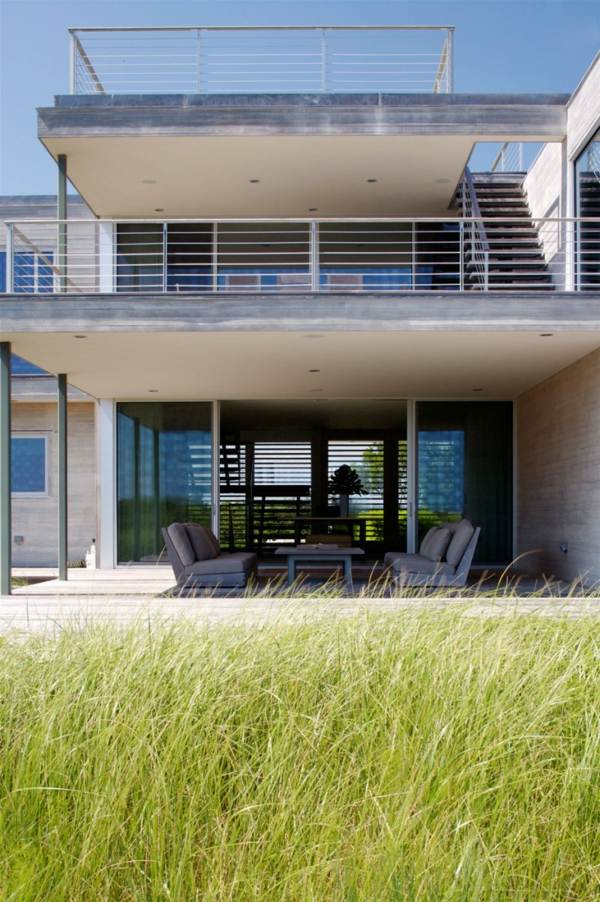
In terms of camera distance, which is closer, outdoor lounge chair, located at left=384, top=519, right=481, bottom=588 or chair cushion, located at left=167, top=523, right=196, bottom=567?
outdoor lounge chair, located at left=384, top=519, right=481, bottom=588

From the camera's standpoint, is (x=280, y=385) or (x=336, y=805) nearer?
(x=336, y=805)

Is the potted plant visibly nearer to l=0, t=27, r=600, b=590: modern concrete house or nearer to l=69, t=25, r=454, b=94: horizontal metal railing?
l=0, t=27, r=600, b=590: modern concrete house

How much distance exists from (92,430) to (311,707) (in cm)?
1234

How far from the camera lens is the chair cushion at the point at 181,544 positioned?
28.9ft

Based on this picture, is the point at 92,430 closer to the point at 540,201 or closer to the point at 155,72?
the point at 155,72

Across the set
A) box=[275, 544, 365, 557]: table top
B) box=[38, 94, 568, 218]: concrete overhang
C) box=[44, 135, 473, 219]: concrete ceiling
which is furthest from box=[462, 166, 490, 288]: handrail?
box=[275, 544, 365, 557]: table top

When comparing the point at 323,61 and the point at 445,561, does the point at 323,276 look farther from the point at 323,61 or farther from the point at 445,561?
the point at 445,561

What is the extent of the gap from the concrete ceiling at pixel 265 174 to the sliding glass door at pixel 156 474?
2912 mm

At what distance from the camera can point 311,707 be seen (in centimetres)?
317

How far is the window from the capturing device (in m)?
15.0

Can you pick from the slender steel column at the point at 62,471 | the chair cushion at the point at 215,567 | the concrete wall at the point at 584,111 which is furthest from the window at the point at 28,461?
the concrete wall at the point at 584,111

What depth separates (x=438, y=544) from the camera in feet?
30.3

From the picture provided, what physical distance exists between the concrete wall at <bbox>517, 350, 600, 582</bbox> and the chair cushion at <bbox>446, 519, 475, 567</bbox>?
1.49 meters

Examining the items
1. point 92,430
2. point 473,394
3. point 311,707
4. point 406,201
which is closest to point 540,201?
point 406,201
